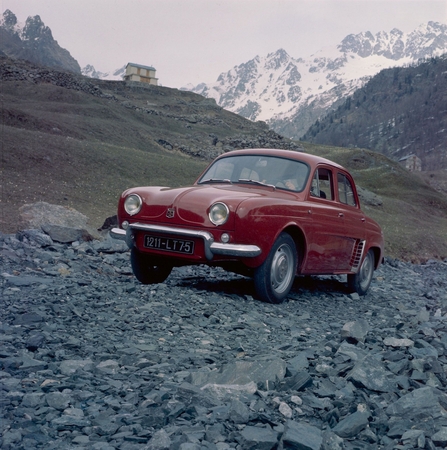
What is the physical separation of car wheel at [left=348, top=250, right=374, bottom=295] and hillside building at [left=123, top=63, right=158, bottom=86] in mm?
88451

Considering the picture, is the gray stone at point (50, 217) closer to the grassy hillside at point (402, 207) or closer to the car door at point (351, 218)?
the car door at point (351, 218)

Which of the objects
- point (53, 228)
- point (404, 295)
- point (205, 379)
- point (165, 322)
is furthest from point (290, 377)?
point (53, 228)

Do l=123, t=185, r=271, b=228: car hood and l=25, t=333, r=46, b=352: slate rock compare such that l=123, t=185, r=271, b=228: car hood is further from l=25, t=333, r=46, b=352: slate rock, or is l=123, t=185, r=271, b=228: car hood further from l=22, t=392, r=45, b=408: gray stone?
l=22, t=392, r=45, b=408: gray stone

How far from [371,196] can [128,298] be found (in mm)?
31845

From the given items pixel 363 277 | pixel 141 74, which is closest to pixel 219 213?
pixel 363 277

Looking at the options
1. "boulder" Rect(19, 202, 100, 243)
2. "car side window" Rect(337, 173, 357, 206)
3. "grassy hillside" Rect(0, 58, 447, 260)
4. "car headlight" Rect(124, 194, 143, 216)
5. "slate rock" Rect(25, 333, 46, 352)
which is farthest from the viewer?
"grassy hillside" Rect(0, 58, 447, 260)

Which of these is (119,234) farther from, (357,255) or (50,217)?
(50,217)

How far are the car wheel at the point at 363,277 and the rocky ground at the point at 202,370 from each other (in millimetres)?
1514

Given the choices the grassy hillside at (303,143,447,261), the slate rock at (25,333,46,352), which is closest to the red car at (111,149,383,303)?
the slate rock at (25,333,46,352)

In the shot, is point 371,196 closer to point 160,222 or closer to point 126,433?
point 160,222

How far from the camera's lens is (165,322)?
16.8ft

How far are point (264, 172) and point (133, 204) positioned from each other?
71.2 inches

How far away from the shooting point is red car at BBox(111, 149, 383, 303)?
5.95 m

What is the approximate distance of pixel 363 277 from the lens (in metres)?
8.80
